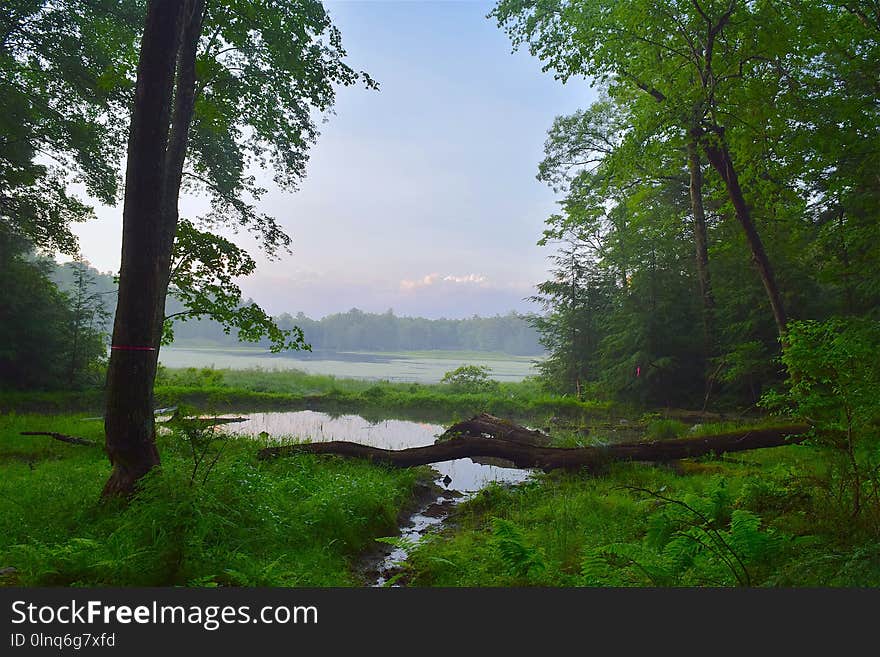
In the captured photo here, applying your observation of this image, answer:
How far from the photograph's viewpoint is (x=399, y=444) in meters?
13.3

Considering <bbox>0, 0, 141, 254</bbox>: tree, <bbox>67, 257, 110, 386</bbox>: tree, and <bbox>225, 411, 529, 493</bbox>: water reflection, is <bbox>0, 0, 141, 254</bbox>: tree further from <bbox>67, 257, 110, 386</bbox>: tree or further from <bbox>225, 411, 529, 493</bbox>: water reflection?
<bbox>225, 411, 529, 493</bbox>: water reflection

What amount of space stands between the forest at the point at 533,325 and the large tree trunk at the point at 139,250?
0.03 metres

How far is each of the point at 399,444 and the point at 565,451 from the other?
17.6 ft

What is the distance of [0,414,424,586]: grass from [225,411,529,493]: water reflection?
2.97 metres

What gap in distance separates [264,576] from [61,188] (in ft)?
57.5

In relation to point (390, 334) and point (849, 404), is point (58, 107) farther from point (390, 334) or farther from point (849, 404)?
point (390, 334)

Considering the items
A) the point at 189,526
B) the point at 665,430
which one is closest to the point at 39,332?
the point at 189,526

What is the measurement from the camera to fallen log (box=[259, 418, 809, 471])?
9.30 meters

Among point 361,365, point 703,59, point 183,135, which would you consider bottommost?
point 361,365

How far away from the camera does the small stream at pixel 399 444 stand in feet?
22.4

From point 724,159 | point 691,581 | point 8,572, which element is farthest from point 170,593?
point 724,159

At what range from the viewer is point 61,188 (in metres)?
15.6

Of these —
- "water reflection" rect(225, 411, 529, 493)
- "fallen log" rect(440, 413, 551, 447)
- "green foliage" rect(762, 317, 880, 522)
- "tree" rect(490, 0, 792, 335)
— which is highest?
"tree" rect(490, 0, 792, 335)

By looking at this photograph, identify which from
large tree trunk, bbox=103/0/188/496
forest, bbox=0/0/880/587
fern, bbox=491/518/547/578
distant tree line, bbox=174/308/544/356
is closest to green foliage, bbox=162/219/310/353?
forest, bbox=0/0/880/587
